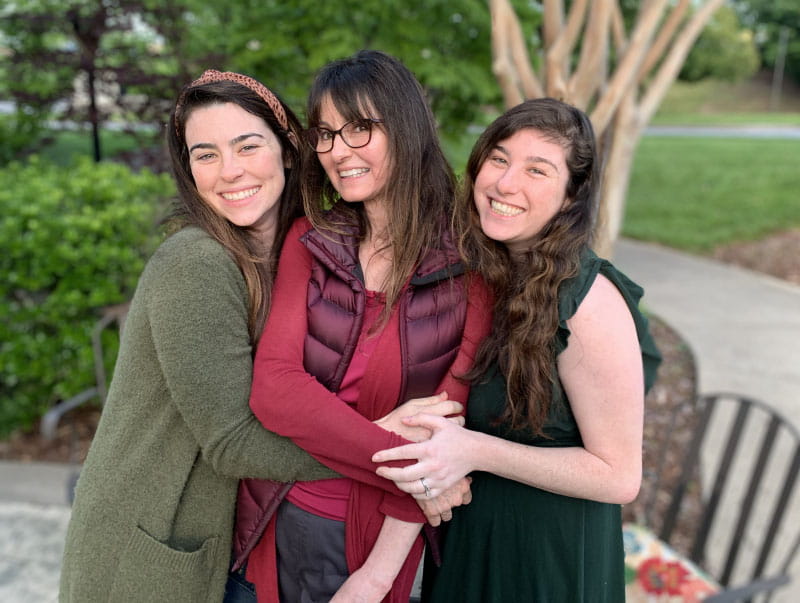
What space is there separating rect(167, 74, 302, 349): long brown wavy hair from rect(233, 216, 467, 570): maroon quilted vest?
138mm

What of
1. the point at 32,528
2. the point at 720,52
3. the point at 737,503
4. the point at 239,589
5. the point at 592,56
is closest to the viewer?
the point at 239,589

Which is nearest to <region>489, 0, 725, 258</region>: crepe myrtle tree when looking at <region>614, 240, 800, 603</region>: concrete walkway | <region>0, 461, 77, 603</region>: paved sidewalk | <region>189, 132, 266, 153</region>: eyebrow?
<region>189, 132, 266, 153</region>: eyebrow

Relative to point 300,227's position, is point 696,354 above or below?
below

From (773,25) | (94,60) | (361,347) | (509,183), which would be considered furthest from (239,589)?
(773,25)

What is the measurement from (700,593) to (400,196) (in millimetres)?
1790

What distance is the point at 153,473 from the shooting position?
1.55 m

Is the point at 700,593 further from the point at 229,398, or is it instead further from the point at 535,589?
the point at 229,398

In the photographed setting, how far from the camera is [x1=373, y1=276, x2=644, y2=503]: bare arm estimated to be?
4.74 feet

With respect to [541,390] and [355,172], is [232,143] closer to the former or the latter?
[355,172]

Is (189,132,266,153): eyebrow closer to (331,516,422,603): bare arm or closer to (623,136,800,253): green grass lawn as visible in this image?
(331,516,422,603): bare arm

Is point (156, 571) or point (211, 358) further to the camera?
point (156, 571)

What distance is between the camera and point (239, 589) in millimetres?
1767

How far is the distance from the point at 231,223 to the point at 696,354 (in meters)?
5.09

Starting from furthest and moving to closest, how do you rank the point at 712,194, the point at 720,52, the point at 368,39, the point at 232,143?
the point at 720,52
the point at 712,194
the point at 368,39
the point at 232,143
